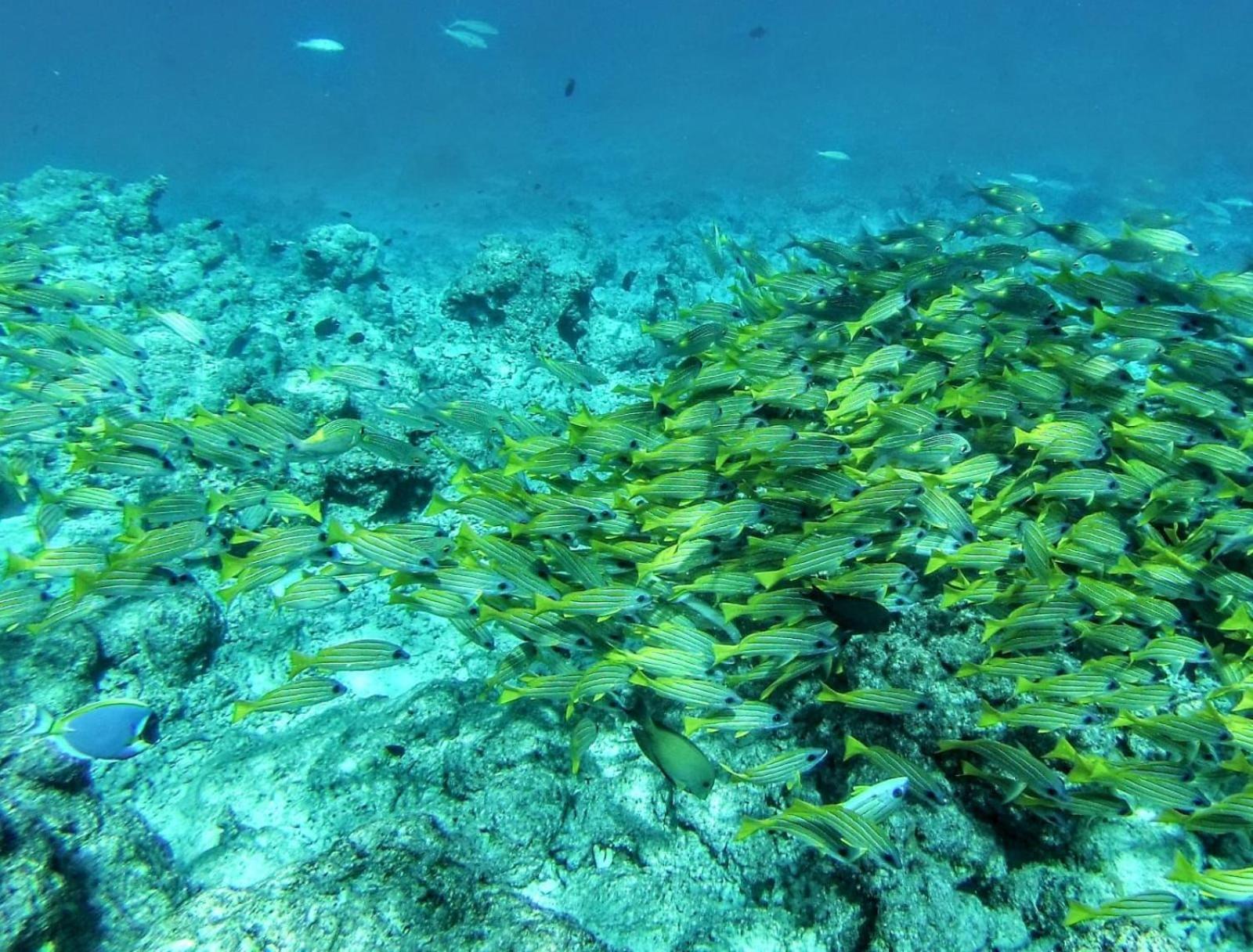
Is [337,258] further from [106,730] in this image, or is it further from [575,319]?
[106,730]

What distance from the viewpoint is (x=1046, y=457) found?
13.8ft

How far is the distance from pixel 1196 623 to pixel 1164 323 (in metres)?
1.93

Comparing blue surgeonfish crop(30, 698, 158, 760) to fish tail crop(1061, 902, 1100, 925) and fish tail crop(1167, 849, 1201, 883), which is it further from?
fish tail crop(1167, 849, 1201, 883)

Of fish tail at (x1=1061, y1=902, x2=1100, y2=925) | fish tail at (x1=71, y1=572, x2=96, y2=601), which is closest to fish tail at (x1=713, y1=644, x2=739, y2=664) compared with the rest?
fish tail at (x1=1061, y1=902, x2=1100, y2=925)

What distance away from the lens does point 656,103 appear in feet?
235

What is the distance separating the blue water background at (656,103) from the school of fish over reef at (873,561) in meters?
26.3

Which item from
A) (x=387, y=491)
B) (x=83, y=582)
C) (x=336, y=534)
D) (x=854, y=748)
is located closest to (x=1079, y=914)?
(x=854, y=748)

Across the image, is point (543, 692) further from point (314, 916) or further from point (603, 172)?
point (603, 172)

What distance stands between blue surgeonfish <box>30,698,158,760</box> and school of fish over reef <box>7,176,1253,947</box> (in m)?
0.73

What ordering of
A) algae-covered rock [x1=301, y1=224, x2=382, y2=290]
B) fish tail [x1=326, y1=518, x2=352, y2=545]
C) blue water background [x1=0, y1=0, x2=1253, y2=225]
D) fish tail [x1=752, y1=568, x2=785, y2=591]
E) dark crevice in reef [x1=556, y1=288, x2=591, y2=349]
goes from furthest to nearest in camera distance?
blue water background [x1=0, y1=0, x2=1253, y2=225], algae-covered rock [x1=301, y1=224, x2=382, y2=290], dark crevice in reef [x1=556, y1=288, x2=591, y2=349], fish tail [x1=326, y1=518, x2=352, y2=545], fish tail [x1=752, y1=568, x2=785, y2=591]

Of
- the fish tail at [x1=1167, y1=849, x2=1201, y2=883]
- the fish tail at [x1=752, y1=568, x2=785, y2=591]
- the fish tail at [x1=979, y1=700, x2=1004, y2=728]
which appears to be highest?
the fish tail at [x1=1167, y1=849, x2=1201, y2=883]

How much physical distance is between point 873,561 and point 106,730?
4.61 m

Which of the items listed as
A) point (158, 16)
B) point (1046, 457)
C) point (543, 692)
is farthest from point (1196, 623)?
point (158, 16)

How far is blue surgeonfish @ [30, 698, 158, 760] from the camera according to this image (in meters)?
3.96
